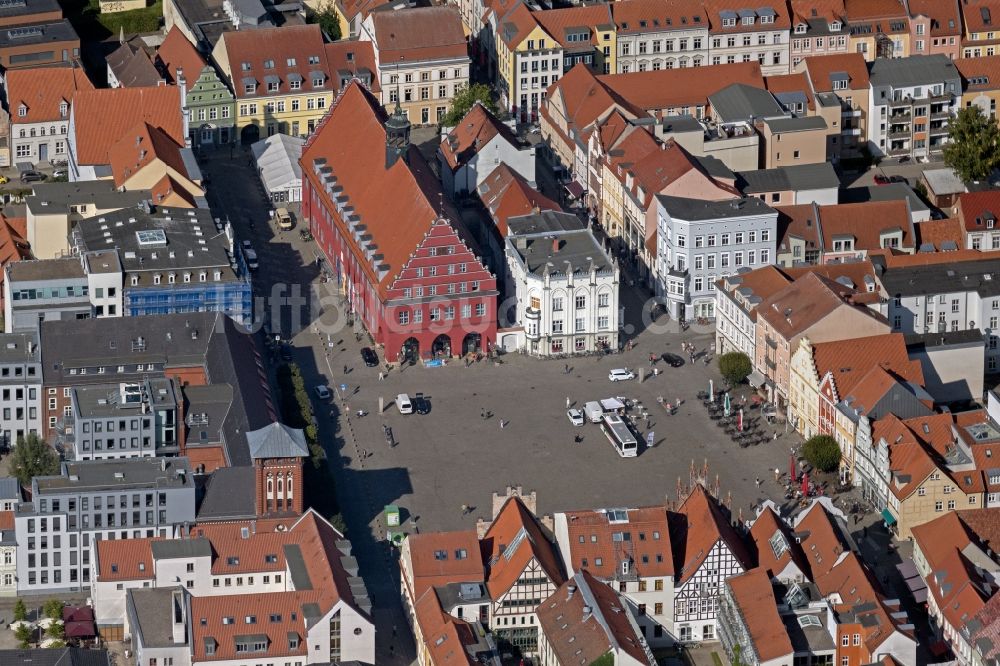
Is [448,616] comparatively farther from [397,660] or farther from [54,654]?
[54,654]

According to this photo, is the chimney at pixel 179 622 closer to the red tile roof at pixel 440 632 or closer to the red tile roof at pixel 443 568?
the red tile roof at pixel 440 632

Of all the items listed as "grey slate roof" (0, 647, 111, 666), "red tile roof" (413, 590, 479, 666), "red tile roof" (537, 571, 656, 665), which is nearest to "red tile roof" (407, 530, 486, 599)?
"red tile roof" (413, 590, 479, 666)

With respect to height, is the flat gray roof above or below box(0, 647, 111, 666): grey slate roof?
above

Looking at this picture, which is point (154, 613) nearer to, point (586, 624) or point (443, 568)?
point (443, 568)

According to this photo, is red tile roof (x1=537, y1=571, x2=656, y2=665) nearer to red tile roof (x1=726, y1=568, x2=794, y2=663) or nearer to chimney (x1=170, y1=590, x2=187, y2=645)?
red tile roof (x1=726, y1=568, x2=794, y2=663)

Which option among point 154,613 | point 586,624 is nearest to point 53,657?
point 154,613

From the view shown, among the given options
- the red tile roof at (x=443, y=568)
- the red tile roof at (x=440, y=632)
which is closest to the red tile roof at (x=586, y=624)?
the red tile roof at (x=443, y=568)
